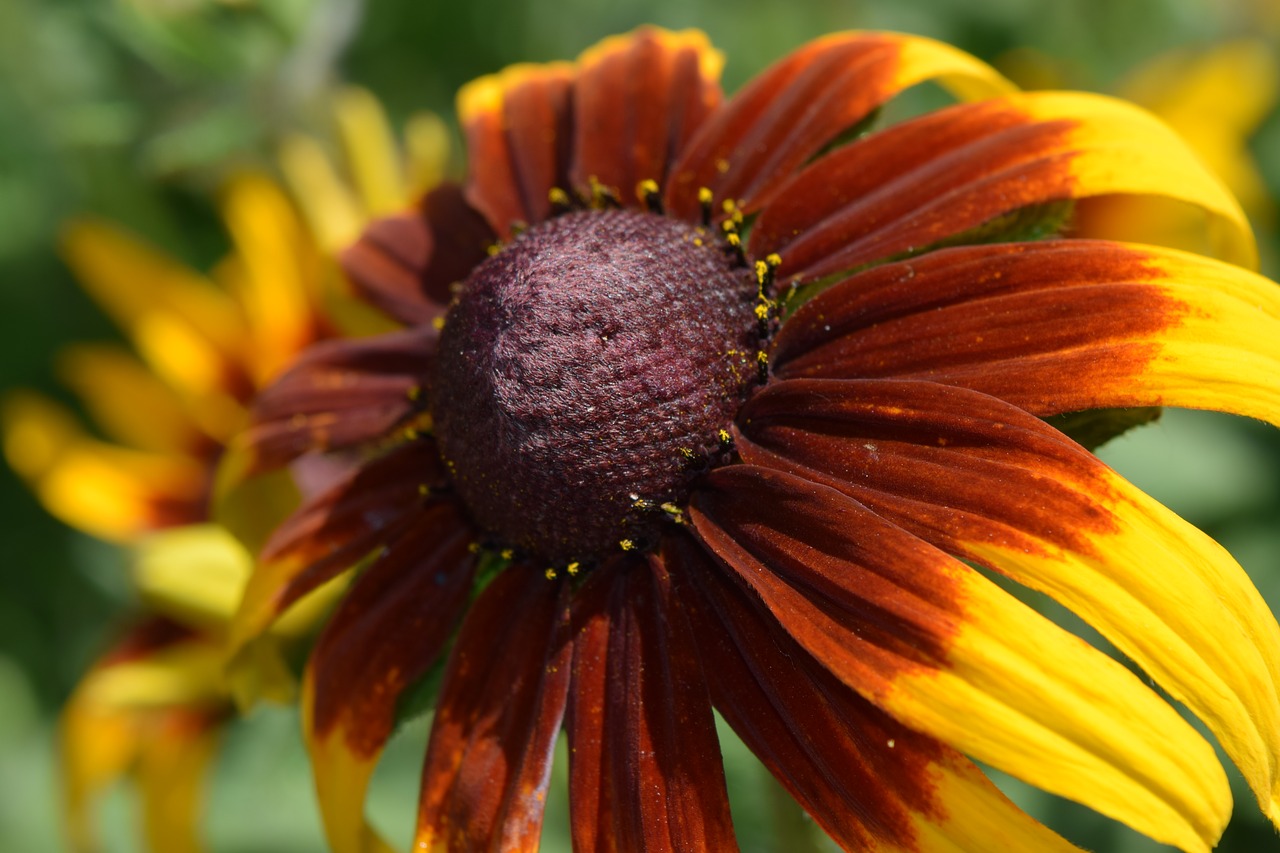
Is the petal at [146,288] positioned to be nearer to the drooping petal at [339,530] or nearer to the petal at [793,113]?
the drooping petal at [339,530]

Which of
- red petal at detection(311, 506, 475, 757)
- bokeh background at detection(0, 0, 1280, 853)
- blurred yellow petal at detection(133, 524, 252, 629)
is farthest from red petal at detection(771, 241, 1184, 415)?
bokeh background at detection(0, 0, 1280, 853)

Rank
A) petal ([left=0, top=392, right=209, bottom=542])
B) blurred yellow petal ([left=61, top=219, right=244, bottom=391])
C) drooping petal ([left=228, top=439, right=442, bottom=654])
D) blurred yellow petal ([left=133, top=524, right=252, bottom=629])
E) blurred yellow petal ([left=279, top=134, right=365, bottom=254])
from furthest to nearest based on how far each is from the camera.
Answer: blurred yellow petal ([left=61, top=219, right=244, bottom=391]), petal ([left=0, top=392, right=209, bottom=542]), blurred yellow petal ([left=279, top=134, right=365, bottom=254]), blurred yellow petal ([left=133, top=524, right=252, bottom=629]), drooping petal ([left=228, top=439, right=442, bottom=654])

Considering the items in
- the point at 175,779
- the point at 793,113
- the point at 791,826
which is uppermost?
the point at 793,113

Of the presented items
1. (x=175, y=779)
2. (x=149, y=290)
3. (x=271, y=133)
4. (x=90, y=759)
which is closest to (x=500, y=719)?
(x=175, y=779)

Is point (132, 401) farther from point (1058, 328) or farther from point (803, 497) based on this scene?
point (1058, 328)

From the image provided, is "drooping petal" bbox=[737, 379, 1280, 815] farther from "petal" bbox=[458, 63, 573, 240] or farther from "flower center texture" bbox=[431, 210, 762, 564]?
"petal" bbox=[458, 63, 573, 240]

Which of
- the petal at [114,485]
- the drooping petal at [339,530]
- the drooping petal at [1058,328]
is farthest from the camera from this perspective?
the petal at [114,485]

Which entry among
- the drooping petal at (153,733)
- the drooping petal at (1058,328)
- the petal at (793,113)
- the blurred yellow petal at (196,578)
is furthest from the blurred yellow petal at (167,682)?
the drooping petal at (1058,328)
